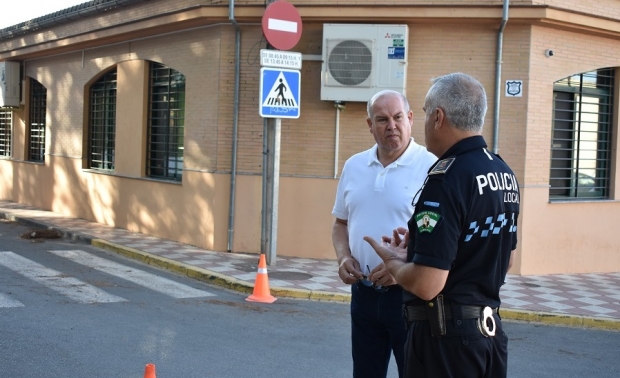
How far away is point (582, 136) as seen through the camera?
12750 mm

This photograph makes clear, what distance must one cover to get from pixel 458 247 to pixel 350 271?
120 cm

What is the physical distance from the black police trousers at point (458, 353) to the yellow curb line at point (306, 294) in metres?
6.04

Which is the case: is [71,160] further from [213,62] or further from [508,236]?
[508,236]

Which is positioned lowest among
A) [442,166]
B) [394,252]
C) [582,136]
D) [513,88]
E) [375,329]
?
[375,329]

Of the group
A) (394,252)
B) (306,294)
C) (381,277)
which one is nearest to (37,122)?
(306,294)

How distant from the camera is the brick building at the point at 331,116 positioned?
11617 millimetres

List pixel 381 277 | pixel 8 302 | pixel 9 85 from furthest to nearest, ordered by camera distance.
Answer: pixel 9 85, pixel 8 302, pixel 381 277

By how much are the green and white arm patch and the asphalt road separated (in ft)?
11.4

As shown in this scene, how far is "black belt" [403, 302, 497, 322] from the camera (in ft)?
9.66

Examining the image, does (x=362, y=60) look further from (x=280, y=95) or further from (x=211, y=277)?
(x=211, y=277)

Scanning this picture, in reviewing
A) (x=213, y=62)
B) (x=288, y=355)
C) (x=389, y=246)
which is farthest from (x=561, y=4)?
(x=389, y=246)

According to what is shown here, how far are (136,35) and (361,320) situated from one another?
11971 mm

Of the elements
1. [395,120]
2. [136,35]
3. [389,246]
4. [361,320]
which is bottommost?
[361,320]

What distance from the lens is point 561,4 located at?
11562 mm
